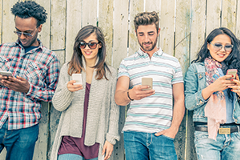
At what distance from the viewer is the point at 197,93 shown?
2.15 metres

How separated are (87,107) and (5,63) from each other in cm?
107

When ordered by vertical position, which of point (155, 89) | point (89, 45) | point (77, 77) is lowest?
point (155, 89)

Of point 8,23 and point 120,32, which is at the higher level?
point 8,23

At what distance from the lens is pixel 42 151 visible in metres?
2.64

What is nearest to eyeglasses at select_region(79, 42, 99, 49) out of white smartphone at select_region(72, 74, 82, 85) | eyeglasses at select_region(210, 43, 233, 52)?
white smartphone at select_region(72, 74, 82, 85)

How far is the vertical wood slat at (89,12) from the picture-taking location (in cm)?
264

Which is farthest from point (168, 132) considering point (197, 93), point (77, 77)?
point (77, 77)

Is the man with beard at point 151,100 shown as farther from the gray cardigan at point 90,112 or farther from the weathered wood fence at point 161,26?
the weathered wood fence at point 161,26

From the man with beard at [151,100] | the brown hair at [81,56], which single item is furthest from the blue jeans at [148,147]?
the brown hair at [81,56]

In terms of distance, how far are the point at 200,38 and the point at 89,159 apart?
6.72 ft

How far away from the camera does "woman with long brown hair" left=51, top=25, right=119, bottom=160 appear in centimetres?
197

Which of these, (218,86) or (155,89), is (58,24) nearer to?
(155,89)

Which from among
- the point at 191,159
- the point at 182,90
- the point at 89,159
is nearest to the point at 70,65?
the point at 89,159

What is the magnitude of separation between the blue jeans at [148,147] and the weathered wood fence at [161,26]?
0.56 meters
